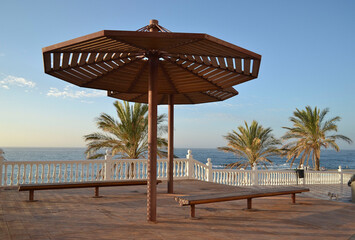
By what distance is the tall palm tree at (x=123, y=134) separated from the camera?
16297mm

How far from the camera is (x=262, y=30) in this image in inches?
761

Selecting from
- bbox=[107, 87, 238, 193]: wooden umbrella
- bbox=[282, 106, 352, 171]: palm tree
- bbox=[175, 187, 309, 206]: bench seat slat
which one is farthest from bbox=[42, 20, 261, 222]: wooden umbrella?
bbox=[282, 106, 352, 171]: palm tree

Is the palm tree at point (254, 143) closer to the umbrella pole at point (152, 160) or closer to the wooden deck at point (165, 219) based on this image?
the wooden deck at point (165, 219)

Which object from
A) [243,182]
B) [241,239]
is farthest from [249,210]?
[243,182]

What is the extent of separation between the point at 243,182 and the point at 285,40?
42.0 ft

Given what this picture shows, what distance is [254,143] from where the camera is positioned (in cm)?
2027

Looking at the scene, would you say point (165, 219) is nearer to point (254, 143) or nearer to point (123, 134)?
point (123, 134)

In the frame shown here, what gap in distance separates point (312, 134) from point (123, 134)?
14.2 metres

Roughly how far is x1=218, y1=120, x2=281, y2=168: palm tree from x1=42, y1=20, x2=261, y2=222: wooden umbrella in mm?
13690

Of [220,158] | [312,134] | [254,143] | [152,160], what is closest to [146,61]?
[152,160]

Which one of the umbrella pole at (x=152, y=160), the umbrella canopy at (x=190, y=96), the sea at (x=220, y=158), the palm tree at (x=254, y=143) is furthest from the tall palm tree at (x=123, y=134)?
the sea at (x=220, y=158)

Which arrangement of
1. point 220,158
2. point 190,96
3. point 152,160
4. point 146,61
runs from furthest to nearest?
point 220,158 < point 190,96 < point 146,61 < point 152,160

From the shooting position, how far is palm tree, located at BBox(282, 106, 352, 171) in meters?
21.6

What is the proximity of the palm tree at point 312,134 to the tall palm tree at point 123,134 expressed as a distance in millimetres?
11297
